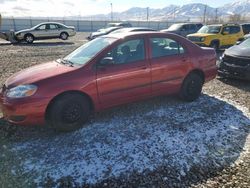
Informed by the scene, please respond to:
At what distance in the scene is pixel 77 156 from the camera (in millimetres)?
3785

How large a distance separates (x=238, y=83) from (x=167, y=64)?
3487mm

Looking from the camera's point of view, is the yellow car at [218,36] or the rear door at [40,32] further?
the rear door at [40,32]

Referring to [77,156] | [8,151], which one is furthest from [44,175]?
[8,151]

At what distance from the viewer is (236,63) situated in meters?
7.47

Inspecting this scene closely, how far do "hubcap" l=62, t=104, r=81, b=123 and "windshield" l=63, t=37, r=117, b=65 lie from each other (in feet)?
2.65

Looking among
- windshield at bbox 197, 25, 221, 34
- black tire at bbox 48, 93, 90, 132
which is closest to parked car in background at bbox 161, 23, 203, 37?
windshield at bbox 197, 25, 221, 34

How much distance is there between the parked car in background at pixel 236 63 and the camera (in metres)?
7.18

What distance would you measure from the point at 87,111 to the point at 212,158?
2.25 m

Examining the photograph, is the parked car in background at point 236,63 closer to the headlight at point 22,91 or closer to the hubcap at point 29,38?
the headlight at point 22,91

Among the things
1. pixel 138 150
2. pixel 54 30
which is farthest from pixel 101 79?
pixel 54 30

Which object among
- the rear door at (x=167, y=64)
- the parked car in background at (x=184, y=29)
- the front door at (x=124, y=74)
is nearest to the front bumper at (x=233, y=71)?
the rear door at (x=167, y=64)

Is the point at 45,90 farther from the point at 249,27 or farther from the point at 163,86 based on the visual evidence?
the point at 249,27

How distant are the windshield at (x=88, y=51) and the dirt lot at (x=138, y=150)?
1.19 metres

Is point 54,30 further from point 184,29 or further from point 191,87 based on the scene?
point 191,87
